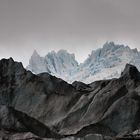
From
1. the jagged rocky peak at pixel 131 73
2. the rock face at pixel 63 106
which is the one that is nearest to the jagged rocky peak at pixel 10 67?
A: the rock face at pixel 63 106

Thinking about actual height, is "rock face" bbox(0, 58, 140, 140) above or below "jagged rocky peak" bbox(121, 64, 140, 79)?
below

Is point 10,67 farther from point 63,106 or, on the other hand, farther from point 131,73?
point 131,73

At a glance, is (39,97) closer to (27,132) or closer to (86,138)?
(27,132)

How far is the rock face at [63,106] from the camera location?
6009cm

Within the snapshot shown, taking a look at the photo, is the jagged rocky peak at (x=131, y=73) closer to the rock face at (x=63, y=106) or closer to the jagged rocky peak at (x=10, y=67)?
the rock face at (x=63, y=106)

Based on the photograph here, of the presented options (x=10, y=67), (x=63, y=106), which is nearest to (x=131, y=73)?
(x=63, y=106)

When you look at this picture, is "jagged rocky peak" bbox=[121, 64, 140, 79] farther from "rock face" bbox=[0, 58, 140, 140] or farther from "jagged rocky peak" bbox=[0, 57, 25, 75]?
"jagged rocky peak" bbox=[0, 57, 25, 75]

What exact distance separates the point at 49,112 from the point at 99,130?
16050 millimetres

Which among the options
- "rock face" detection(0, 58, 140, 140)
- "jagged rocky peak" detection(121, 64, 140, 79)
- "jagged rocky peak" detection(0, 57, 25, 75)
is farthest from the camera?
"jagged rocky peak" detection(0, 57, 25, 75)

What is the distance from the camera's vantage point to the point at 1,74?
89.9m

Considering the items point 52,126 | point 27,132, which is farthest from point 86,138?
point 52,126

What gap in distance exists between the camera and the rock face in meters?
60.1

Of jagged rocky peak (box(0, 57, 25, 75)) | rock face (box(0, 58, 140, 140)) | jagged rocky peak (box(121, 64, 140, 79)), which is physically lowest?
rock face (box(0, 58, 140, 140))

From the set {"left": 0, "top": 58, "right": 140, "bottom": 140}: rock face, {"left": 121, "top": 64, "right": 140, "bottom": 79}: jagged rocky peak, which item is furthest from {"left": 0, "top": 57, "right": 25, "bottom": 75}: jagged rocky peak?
{"left": 121, "top": 64, "right": 140, "bottom": 79}: jagged rocky peak
